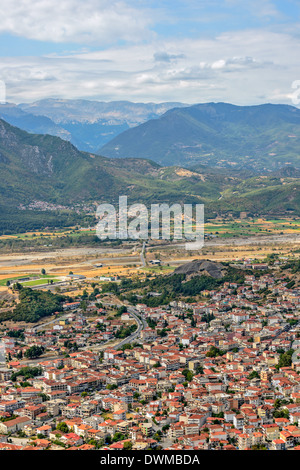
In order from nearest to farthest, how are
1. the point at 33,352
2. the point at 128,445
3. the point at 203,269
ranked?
the point at 128,445 < the point at 33,352 < the point at 203,269

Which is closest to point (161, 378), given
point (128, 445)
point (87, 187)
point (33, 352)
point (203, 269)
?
point (33, 352)

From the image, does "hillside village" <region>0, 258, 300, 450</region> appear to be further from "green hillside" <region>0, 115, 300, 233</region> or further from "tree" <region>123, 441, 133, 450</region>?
"green hillside" <region>0, 115, 300, 233</region>

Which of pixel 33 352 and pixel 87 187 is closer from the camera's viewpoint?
pixel 33 352

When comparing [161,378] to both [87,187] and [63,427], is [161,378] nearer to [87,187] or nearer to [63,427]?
[63,427]

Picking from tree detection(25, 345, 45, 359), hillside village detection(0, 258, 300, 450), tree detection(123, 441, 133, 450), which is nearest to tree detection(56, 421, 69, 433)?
hillside village detection(0, 258, 300, 450)
